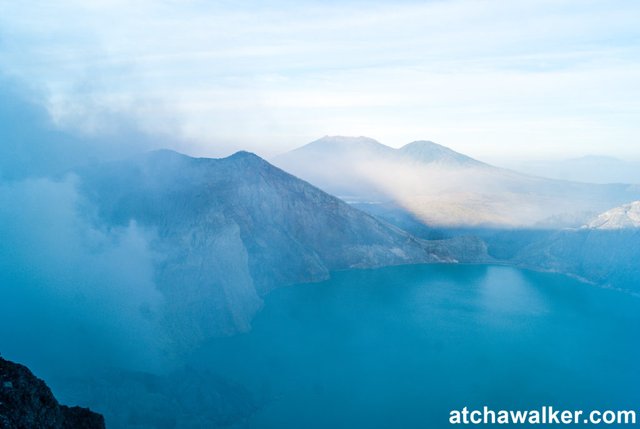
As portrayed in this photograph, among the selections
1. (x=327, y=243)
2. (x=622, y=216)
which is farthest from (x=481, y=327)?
(x=622, y=216)

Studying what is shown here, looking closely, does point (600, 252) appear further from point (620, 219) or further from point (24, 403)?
point (24, 403)

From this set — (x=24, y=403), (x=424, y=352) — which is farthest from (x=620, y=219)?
(x=24, y=403)

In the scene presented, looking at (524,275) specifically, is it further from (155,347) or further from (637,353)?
(155,347)

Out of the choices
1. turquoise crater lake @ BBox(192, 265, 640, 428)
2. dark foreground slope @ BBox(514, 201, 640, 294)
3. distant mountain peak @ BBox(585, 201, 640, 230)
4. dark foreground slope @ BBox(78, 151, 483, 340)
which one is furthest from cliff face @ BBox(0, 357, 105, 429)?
distant mountain peak @ BBox(585, 201, 640, 230)

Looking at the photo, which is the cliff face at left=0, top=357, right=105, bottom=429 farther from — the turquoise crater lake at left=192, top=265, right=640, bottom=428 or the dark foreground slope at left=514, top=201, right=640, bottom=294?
the dark foreground slope at left=514, top=201, right=640, bottom=294

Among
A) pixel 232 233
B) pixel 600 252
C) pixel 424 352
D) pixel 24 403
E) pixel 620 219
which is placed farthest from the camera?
pixel 620 219

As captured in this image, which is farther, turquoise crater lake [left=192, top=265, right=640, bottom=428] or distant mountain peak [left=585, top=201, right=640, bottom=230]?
distant mountain peak [left=585, top=201, right=640, bottom=230]
